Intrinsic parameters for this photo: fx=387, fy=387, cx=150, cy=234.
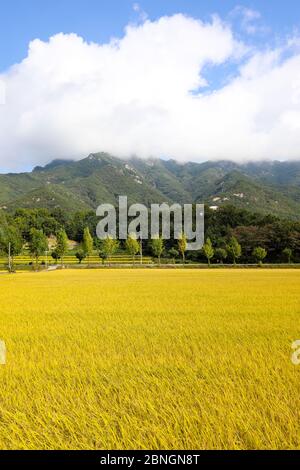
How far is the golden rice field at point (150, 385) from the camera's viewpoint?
14.6 feet

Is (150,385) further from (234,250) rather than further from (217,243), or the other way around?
(217,243)

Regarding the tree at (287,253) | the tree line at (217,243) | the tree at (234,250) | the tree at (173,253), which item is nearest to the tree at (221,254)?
the tree line at (217,243)

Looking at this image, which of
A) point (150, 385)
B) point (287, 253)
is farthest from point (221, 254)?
point (150, 385)

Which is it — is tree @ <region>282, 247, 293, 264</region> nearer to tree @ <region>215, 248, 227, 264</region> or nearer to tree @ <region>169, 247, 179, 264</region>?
tree @ <region>215, 248, 227, 264</region>

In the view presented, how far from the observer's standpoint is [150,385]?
613cm

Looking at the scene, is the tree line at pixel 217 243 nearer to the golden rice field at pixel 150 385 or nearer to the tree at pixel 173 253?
the tree at pixel 173 253

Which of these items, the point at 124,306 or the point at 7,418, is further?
the point at 124,306

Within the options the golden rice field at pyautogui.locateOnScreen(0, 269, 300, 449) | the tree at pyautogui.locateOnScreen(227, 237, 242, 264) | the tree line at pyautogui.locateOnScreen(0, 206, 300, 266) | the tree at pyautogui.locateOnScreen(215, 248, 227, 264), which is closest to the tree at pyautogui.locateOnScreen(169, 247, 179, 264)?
the tree line at pyautogui.locateOnScreen(0, 206, 300, 266)

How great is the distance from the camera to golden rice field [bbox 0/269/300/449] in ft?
14.6

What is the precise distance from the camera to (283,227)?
88625 millimetres

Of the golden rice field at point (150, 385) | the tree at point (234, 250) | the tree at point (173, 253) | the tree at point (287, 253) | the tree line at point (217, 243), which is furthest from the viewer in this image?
the tree at point (173, 253)

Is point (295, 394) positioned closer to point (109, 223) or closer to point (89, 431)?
point (89, 431)
